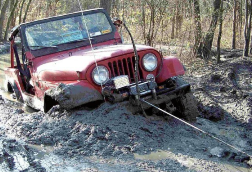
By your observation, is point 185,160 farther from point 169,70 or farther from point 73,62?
point 73,62

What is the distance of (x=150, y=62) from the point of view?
532 cm

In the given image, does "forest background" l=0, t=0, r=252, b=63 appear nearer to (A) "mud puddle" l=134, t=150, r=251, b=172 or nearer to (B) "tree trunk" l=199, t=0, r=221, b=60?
(B) "tree trunk" l=199, t=0, r=221, b=60

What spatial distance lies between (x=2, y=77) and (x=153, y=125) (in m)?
6.59

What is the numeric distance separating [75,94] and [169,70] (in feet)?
4.89

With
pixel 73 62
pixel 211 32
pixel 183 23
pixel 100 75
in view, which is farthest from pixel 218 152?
pixel 183 23

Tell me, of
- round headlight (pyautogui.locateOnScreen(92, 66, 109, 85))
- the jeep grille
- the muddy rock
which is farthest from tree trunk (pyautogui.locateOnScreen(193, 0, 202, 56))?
the muddy rock

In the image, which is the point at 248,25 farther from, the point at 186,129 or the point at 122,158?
the point at 122,158

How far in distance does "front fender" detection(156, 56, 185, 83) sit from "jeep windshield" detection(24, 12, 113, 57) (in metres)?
1.42

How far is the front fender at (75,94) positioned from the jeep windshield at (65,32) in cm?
138

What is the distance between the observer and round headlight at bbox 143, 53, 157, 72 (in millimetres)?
5280

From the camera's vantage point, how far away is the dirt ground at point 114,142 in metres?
4.02

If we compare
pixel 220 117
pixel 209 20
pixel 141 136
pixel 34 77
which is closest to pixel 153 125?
pixel 141 136

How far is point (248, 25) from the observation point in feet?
33.8

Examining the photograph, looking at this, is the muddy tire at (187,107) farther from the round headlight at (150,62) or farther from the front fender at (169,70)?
the round headlight at (150,62)
